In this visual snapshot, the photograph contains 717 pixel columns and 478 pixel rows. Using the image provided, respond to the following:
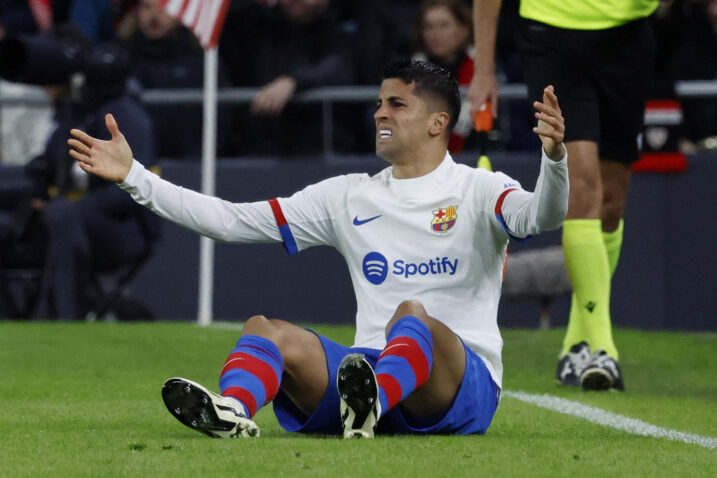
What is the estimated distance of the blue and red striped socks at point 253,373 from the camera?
3.90 metres

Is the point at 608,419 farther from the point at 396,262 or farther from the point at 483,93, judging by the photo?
the point at 483,93

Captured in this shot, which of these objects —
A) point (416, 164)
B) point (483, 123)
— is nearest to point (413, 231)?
point (416, 164)

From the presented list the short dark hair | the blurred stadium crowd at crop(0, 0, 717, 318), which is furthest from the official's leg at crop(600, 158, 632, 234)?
the blurred stadium crowd at crop(0, 0, 717, 318)

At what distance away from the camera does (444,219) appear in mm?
4242

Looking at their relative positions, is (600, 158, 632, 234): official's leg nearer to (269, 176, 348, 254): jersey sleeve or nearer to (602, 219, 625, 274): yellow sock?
(602, 219, 625, 274): yellow sock

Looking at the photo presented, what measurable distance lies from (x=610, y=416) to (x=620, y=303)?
16.2 ft

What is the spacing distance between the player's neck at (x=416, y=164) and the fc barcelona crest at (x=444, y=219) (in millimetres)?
170

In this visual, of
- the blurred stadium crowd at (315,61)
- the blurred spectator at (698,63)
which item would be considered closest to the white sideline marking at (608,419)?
the blurred stadium crowd at (315,61)

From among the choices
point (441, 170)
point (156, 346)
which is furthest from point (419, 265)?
point (156, 346)

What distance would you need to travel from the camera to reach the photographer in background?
352 inches

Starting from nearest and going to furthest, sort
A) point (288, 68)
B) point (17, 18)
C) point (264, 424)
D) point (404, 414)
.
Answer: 1. point (404, 414)
2. point (264, 424)
3. point (288, 68)
4. point (17, 18)

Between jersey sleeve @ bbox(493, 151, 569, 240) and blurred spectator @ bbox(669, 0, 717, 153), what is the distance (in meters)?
5.82

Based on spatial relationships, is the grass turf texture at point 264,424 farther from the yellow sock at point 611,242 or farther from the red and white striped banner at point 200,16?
the red and white striped banner at point 200,16

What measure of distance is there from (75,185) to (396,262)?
5.46 metres
